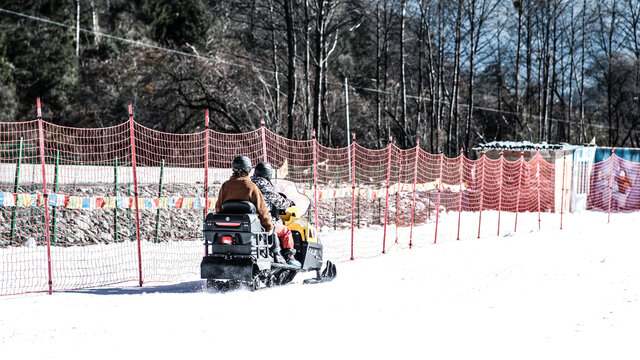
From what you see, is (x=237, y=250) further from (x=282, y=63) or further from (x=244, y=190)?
(x=282, y=63)

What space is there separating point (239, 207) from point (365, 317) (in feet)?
7.32

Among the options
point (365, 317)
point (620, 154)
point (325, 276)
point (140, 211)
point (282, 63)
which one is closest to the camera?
point (365, 317)


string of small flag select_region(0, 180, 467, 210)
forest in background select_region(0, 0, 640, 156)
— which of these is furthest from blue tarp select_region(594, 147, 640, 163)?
string of small flag select_region(0, 180, 467, 210)

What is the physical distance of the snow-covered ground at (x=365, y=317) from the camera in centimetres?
534

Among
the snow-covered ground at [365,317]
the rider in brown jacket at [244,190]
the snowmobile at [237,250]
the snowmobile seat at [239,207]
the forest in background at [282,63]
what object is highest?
the forest in background at [282,63]

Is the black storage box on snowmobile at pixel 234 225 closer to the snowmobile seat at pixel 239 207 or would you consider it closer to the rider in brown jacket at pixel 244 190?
the snowmobile seat at pixel 239 207

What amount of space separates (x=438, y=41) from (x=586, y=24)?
1482cm

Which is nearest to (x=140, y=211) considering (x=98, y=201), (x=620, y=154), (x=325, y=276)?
(x=98, y=201)

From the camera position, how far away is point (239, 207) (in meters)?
7.89

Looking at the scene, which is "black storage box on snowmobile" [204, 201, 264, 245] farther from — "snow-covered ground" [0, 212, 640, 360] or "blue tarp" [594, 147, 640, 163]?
"blue tarp" [594, 147, 640, 163]

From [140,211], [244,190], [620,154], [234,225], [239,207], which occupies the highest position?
[620,154]

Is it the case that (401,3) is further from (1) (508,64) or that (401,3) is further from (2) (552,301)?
(2) (552,301)

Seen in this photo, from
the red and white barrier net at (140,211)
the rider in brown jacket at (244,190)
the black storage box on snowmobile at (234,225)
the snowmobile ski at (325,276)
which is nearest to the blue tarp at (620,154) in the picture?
the red and white barrier net at (140,211)

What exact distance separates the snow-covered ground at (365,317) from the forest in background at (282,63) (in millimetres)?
16629
